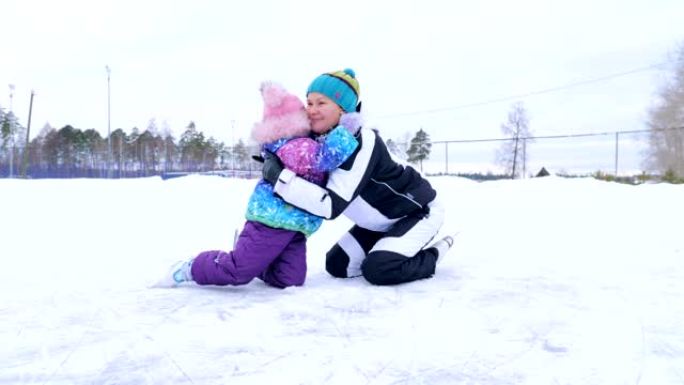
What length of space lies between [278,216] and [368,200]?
0.49 meters

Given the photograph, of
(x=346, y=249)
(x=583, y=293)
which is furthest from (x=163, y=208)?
(x=583, y=293)

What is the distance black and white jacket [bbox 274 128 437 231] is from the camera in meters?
2.34

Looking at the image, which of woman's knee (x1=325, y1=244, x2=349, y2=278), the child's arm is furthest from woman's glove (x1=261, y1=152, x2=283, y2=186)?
woman's knee (x1=325, y1=244, x2=349, y2=278)

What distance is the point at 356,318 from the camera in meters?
1.93

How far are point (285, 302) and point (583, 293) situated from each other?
1.21 metres

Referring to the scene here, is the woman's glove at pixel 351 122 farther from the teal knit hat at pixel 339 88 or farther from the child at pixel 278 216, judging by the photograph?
the teal knit hat at pixel 339 88

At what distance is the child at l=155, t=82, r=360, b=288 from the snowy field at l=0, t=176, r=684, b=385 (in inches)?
3.2

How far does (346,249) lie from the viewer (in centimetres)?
281

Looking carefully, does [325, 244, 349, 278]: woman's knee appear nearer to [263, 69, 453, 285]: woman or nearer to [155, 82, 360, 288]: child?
[263, 69, 453, 285]: woman

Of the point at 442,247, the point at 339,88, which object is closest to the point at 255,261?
the point at 339,88

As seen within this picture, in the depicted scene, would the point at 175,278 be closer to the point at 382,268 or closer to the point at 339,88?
the point at 382,268

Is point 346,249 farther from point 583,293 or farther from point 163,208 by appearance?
point 163,208

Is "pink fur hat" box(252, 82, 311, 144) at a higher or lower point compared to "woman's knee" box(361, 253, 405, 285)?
higher

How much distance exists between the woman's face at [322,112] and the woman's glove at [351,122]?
0.09 m
